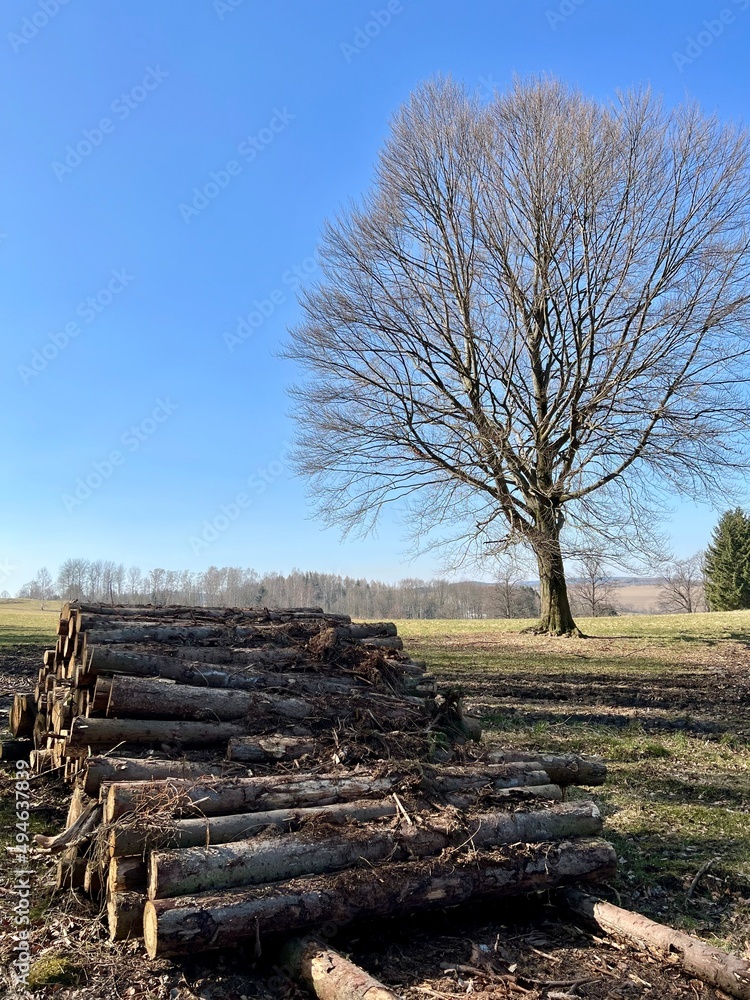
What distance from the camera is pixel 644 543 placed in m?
16.3

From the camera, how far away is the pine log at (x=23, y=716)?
6.29 metres

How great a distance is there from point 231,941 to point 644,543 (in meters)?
15.1

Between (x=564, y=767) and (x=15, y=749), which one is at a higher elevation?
(x=564, y=767)

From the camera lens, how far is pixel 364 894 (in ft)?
10.9

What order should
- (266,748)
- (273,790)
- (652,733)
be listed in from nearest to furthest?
1. (273,790)
2. (266,748)
3. (652,733)

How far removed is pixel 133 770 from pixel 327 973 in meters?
1.66

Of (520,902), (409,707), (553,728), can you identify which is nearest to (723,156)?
(553,728)

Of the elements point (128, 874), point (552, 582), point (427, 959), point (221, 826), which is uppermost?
point (552, 582)

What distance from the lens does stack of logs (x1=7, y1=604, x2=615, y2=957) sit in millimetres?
3240

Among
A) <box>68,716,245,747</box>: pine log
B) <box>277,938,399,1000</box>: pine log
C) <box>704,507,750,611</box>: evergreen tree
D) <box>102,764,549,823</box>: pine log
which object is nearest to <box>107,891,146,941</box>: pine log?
<box>102,764,549,823</box>: pine log

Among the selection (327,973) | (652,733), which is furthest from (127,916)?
(652,733)

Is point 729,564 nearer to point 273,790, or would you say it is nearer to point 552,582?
point 552,582

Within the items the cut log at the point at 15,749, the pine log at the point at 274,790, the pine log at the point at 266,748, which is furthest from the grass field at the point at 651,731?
the pine log at the point at 266,748

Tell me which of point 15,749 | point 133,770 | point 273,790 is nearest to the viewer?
point 273,790
